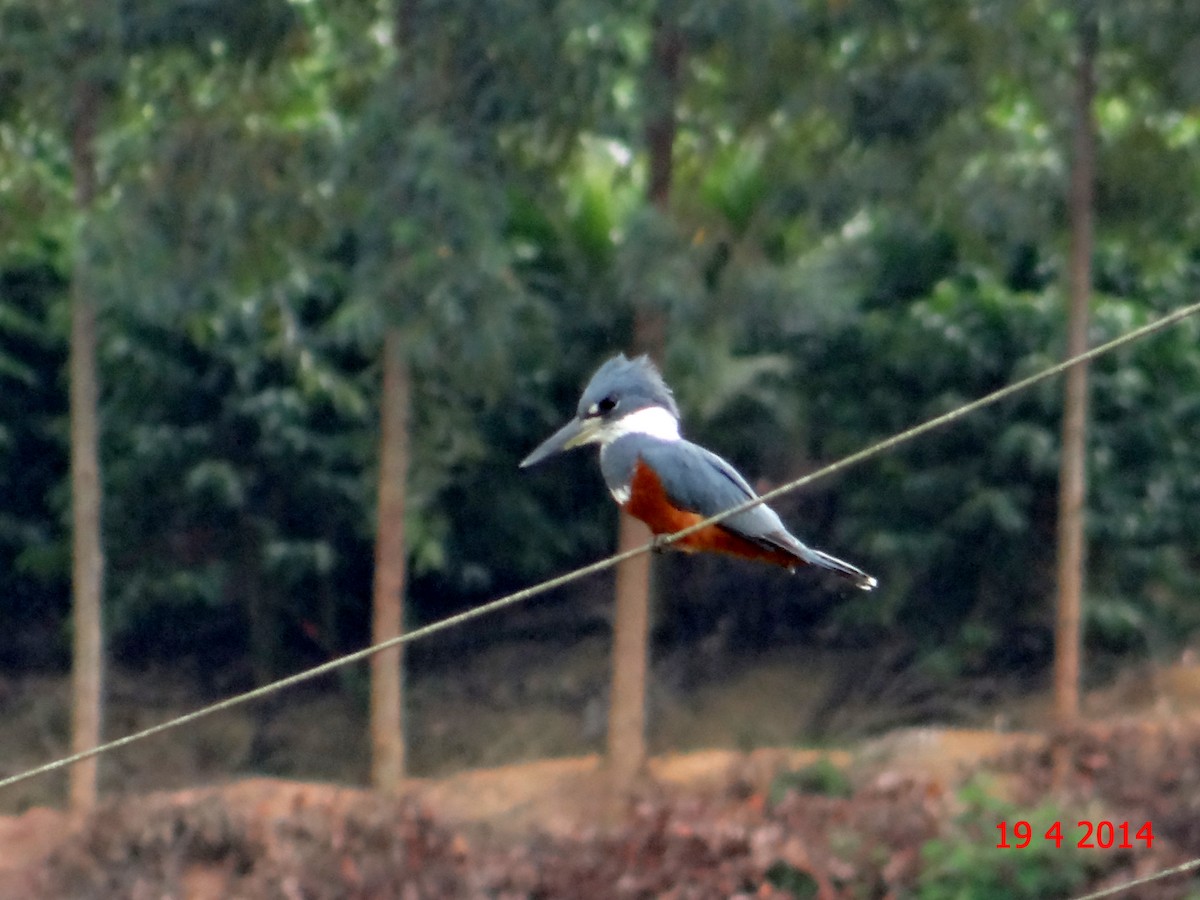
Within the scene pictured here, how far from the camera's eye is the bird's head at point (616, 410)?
3.90 metres

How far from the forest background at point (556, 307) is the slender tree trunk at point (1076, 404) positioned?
12cm

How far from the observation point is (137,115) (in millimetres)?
8711

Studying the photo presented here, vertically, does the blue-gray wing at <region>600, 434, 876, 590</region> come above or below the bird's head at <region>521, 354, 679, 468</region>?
below

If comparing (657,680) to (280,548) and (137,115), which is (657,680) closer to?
(280,548)

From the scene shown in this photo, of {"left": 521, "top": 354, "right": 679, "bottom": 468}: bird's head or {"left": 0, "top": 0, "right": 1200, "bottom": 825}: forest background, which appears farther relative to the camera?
{"left": 0, "top": 0, "right": 1200, "bottom": 825}: forest background

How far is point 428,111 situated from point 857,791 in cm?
372

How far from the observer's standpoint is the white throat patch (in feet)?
12.8

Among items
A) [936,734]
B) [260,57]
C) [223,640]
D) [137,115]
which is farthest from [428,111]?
[223,640]

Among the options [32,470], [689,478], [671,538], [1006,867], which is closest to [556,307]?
[1006,867]

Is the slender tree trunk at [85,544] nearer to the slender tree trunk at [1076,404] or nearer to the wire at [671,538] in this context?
the slender tree trunk at [1076,404]
